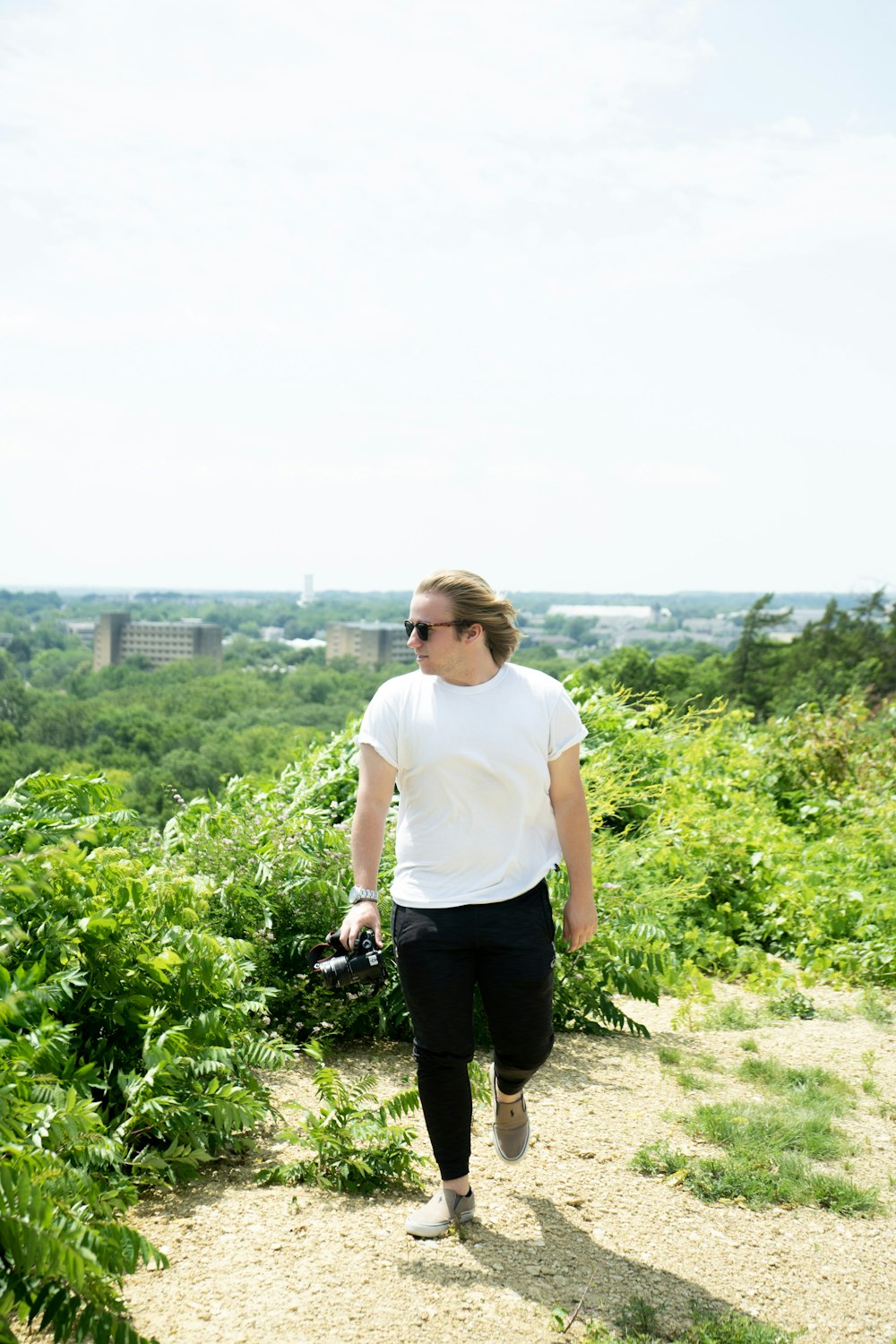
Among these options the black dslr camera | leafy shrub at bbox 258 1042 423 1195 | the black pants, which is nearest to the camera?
the black pants

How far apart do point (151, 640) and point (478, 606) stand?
119127mm

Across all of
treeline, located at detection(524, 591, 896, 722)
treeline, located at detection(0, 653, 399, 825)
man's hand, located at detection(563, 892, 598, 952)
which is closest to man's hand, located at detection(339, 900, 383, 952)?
man's hand, located at detection(563, 892, 598, 952)

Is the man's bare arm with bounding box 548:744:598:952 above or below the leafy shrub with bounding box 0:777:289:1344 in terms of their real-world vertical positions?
above

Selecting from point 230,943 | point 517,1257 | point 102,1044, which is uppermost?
point 230,943

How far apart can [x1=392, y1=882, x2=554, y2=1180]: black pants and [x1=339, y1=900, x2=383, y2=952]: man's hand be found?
0.19 feet

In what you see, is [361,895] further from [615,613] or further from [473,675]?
[615,613]

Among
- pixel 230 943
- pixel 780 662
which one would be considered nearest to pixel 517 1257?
pixel 230 943

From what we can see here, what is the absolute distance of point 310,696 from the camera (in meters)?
73.8

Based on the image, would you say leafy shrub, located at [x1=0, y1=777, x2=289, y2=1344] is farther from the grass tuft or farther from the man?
the grass tuft

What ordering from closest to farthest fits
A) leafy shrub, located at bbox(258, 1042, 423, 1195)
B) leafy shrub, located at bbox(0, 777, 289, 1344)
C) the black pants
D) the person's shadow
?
1. leafy shrub, located at bbox(0, 777, 289, 1344)
2. the person's shadow
3. the black pants
4. leafy shrub, located at bbox(258, 1042, 423, 1195)

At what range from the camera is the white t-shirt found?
301 cm

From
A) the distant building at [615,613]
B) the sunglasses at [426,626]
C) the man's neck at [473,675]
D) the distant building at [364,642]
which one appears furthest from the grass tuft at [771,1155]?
the distant building at [615,613]

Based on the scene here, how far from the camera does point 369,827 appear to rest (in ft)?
10.2

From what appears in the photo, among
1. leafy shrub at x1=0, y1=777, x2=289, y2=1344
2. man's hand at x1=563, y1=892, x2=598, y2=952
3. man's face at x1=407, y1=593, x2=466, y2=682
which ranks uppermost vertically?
man's face at x1=407, y1=593, x2=466, y2=682
